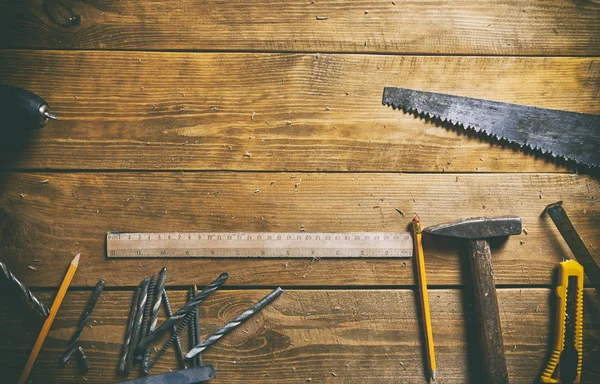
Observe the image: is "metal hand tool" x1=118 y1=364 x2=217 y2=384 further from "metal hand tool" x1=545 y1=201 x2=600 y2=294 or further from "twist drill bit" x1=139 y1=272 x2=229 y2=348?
"metal hand tool" x1=545 y1=201 x2=600 y2=294

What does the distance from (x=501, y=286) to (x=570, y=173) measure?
47 centimetres

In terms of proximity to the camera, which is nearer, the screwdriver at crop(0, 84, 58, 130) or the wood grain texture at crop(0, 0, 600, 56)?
the screwdriver at crop(0, 84, 58, 130)

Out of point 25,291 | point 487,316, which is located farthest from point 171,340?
point 487,316

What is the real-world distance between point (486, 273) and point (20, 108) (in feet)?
A: 5.26

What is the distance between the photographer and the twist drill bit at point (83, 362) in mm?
1442

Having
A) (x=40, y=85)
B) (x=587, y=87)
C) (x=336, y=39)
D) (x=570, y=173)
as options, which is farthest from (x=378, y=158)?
(x=40, y=85)

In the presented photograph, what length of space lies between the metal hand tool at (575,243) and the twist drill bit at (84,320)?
1.58 m

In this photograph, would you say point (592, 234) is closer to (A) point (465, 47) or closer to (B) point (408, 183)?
(B) point (408, 183)

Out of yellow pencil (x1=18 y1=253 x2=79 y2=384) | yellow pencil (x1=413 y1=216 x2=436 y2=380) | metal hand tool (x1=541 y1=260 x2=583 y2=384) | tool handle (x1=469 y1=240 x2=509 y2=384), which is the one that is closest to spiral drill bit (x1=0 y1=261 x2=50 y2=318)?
yellow pencil (x1=18 y1=253 x2=79 y2=384)

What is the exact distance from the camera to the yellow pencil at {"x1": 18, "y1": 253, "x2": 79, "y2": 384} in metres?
1.42

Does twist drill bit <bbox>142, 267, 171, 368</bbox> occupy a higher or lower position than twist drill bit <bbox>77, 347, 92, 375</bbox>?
higher

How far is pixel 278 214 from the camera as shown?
58.9 inches

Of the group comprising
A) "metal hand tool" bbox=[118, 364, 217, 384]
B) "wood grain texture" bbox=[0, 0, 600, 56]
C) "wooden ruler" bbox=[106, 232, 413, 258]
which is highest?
"wood grain texture" bbox=[0, 0, 600, 56]

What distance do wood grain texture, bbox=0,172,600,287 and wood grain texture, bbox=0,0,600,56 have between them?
0.46m
